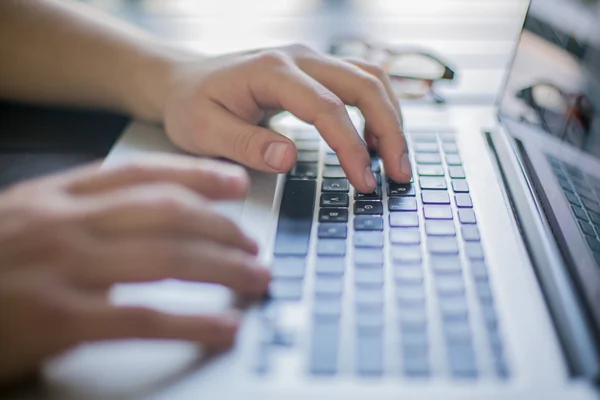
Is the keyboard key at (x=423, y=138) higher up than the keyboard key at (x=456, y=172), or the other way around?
the keyboard key at (x=423, y=138)

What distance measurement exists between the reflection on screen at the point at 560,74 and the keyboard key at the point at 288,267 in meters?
0.25

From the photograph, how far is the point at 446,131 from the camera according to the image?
642mm

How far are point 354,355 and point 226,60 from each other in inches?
13.6

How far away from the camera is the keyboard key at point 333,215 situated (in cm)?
51

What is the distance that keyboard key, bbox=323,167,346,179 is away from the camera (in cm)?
57

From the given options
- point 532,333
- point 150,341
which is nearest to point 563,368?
point 532,333

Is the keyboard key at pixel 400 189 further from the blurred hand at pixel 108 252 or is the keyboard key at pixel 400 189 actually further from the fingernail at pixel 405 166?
the blurred hand at pixel 108 252

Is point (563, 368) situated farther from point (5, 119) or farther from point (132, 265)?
point (5, 119)

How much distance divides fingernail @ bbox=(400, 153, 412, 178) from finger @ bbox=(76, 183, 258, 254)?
8.0 inches

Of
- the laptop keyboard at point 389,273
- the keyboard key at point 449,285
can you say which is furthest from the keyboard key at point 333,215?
the keyboard key at point 449,285

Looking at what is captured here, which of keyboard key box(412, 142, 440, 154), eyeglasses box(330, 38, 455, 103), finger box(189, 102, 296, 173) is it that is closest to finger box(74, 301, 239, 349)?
finger box(189, 102, 296, 173)

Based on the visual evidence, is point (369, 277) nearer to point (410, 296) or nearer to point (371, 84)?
point (410, 296)

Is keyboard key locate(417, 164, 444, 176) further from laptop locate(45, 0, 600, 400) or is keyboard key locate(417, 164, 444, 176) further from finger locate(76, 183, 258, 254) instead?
finger locate(76, 183, 258, 254)

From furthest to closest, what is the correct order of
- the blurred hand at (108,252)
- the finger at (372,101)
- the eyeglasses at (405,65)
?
the eyeglasses at (405,65) < the finger at (372,101) < the blurred hand at (108,252)
